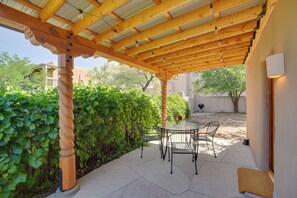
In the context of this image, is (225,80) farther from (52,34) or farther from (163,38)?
(52,34)

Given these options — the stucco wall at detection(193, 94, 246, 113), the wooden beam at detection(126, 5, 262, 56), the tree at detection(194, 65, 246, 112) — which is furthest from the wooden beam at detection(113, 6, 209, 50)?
the stucco wall at detection(193, 94, 246, 113)

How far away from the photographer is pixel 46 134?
2.40 m

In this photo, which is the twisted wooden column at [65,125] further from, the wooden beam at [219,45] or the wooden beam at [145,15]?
the wooden beam at [219,45]

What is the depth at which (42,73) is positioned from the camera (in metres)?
10.6

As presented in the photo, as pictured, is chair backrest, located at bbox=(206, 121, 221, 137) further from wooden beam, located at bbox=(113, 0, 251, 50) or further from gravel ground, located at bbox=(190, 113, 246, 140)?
wooden beam, located at bbox=(113, 0, 251, 50)

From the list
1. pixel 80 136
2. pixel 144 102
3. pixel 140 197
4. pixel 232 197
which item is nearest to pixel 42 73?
pixel 144 102

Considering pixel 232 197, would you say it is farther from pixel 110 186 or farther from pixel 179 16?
pixel 179 16

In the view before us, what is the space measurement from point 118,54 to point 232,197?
331cm

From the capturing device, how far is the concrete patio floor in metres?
2.40

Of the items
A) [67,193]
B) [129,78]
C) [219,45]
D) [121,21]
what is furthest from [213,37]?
[129,78]

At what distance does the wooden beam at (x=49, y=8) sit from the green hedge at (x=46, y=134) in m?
1.13

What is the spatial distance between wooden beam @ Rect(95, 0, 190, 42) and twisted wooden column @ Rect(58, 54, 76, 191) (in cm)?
75

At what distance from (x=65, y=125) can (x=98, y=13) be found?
165 centimetres

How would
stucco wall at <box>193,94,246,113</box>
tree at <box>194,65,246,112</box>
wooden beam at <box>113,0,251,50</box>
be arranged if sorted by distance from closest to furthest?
wooden beam at <box>113,0,251,50</box> < tree at <box>194,65,246,112</box> < stucco wall at <box>193,94,246,113</box>
